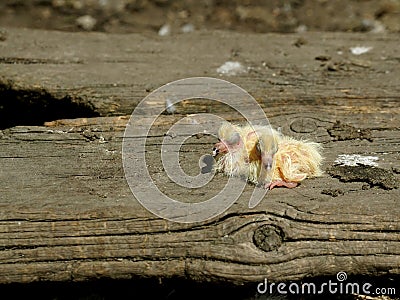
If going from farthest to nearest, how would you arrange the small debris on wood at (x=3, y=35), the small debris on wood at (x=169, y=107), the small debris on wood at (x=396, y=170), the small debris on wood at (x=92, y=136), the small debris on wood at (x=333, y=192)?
the small debris on wood at (x=3, y=35), the small debris on wood at (x=169, y=107), the small debris on wood at (x=92, y=136), the small debris on wood at (x=396, y=170), the small debris on wood at (x=333, y=192)

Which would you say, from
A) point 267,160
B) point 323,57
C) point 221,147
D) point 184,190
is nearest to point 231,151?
point 221,147

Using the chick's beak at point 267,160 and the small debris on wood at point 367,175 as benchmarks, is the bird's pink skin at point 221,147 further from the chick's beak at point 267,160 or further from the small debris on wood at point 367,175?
the small debris on wood at point 367,175

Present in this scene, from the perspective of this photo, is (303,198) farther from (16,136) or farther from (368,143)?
(16,136)

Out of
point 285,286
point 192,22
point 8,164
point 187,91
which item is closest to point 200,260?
point 285,286

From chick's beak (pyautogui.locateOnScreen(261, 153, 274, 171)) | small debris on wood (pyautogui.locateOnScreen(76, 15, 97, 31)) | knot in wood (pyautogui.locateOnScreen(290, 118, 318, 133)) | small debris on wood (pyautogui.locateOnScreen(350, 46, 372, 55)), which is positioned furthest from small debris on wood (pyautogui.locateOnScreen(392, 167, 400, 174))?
small debris on wood (pyautogui.locateOnScreen(76, 15, 97, 31))

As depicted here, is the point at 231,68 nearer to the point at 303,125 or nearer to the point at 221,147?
the point at 303,125

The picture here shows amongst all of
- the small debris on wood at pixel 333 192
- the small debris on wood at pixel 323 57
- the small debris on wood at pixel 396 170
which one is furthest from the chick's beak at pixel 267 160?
the small debris on wood at pixel 323 57
